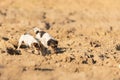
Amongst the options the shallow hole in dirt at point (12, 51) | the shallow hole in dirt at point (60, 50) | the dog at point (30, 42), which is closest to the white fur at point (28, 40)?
the dog at point (30, 42)

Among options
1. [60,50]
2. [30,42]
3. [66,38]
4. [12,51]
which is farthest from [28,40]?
[66,38]

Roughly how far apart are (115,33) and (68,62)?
419 cm

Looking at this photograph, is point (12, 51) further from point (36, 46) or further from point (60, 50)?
point (60, 50)

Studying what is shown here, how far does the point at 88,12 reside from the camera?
1561 cm

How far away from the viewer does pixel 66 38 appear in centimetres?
1223

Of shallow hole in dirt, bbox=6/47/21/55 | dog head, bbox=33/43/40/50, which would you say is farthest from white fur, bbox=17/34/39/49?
shallow hole in dirt, bbox=6/47/21/55

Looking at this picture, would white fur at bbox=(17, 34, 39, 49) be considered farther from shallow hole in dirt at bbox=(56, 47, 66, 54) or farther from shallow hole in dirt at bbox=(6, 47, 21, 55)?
shallow hole in dirt at bbox=(56, 47, 66, 54)

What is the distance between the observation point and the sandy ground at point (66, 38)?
861 centimetres

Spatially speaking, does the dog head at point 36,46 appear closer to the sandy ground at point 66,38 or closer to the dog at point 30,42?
the dog at point 30,42

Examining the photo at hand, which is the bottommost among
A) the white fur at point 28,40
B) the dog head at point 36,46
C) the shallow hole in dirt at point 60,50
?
the shallow hole in dirt at point 60,50

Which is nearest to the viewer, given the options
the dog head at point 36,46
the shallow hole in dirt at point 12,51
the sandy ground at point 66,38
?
the sandy ground at point 66,38

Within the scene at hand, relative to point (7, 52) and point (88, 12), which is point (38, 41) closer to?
point (7, 52)

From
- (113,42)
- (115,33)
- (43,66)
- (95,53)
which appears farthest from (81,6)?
(43,66)

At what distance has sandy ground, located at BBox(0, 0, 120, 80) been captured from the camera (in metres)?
8.61
